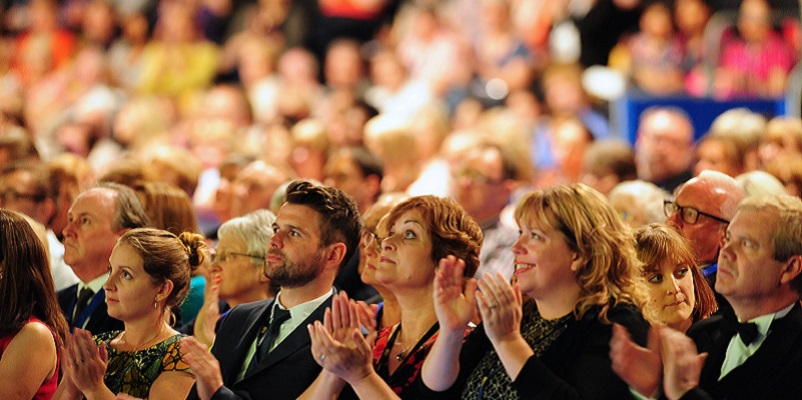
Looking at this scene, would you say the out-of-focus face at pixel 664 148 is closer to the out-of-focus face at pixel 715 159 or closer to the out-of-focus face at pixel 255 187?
the out-of-focus face at pixel 715 159

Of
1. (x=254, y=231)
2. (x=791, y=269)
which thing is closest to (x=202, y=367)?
(x=254, y=231)

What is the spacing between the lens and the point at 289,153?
843cm

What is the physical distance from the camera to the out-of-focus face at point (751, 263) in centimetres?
357

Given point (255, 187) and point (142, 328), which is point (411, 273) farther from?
point (255, 187)

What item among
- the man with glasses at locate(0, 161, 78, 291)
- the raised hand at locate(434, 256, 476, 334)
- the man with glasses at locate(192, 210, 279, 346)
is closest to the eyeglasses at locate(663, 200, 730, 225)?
the raised hand at locate(434, 256, 476, 334)

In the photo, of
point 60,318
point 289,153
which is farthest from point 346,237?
point 289,153

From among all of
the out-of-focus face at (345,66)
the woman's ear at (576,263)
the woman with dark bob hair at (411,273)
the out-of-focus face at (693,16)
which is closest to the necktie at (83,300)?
the woman with dark bob hair at (411,273)

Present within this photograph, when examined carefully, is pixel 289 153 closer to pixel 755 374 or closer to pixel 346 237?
pixel 346 237

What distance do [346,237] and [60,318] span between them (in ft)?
3.35

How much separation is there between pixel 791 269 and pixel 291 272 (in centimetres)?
160

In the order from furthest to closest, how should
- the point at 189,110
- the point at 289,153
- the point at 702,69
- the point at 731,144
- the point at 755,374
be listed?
the point at 189,110 < the point at 702,69 < the point at 289,153 < the point at 731,144 < the point at 755,374

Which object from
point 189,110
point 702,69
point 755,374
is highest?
point 755,374

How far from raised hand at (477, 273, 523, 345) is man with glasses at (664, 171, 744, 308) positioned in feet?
4.52

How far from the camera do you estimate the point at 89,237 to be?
16.3ft
